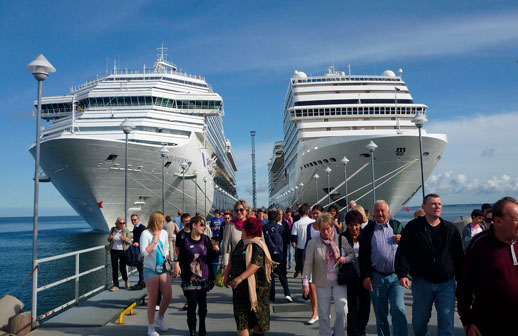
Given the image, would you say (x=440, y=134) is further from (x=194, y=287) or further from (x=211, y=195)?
(x=194, y=287)

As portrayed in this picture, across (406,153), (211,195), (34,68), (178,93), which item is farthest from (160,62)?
(34,68)

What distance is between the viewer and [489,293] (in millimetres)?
2830

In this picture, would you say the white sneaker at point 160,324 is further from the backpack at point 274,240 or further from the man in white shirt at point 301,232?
the man in white shirt at point 301,232

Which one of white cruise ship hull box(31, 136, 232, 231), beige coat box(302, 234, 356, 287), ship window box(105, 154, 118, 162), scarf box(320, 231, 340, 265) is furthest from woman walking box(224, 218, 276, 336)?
ship window box(105, 154, 118, 162)

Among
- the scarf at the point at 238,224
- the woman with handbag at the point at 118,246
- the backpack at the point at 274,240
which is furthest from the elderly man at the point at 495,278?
the woman with handbag at the point at 118,246

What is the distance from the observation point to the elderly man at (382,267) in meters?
4.62

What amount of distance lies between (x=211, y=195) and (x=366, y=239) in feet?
111

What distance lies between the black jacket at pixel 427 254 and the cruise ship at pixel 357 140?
742 inches

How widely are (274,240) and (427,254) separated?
3605mm

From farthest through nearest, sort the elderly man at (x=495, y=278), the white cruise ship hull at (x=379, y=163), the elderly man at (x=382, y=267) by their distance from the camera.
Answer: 1. the white cruise ship hull at (x=379, y=163)
2. the elderly man at (x=382, y=267)
3. the elderly man at (x=495, y=278)

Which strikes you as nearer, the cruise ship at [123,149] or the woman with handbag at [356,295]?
the woman with handbag at [356,295]

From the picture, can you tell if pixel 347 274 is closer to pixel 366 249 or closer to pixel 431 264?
pixel 366 249

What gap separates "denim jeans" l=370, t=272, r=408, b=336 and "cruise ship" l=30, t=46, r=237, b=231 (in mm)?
18549

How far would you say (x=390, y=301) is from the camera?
4695 millimetres
